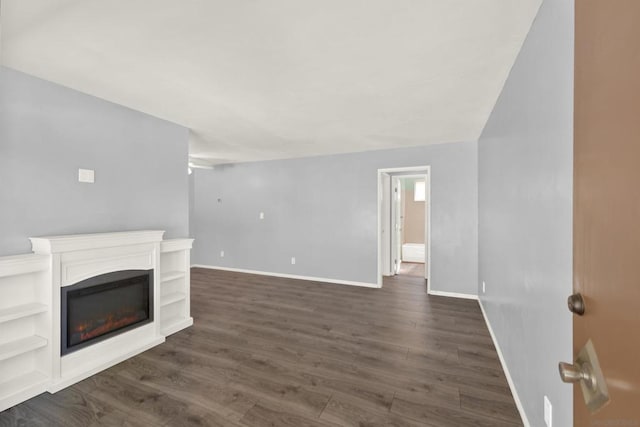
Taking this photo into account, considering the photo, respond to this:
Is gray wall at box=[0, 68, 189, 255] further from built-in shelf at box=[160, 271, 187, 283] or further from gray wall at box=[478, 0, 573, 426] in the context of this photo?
gray wall at box=[478, 0, 573, 426]

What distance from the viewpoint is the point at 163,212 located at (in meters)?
3.18

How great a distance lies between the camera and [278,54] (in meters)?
1.89

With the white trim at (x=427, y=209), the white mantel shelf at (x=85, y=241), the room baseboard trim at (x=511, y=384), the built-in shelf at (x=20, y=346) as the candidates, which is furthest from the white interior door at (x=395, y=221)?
the built-in shelf at (x=20, y=346)

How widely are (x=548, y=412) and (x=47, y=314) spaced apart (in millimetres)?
3272

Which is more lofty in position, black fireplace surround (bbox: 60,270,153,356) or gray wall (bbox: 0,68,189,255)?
gray wall (bbox: 0,68,189,255)

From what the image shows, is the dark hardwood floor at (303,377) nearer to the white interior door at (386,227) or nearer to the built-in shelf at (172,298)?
the built-in shelf at (172,298)

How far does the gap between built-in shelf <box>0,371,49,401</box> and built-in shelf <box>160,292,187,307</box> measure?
3.34ft

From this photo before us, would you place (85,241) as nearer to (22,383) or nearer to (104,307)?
(104,307)

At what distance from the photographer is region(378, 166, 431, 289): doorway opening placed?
4754 millimetres

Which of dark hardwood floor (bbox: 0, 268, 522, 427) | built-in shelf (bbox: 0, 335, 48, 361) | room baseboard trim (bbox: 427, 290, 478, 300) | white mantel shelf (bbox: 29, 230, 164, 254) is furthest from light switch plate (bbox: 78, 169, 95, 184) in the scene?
room baseboard trim (bbox: 427, 290, 478, 300)

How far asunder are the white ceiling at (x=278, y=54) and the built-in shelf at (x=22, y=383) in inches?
92.0

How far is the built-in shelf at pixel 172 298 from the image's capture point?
3.04m

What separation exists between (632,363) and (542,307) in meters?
1.07

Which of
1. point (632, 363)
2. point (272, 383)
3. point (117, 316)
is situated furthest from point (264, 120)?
point (632, 363)
